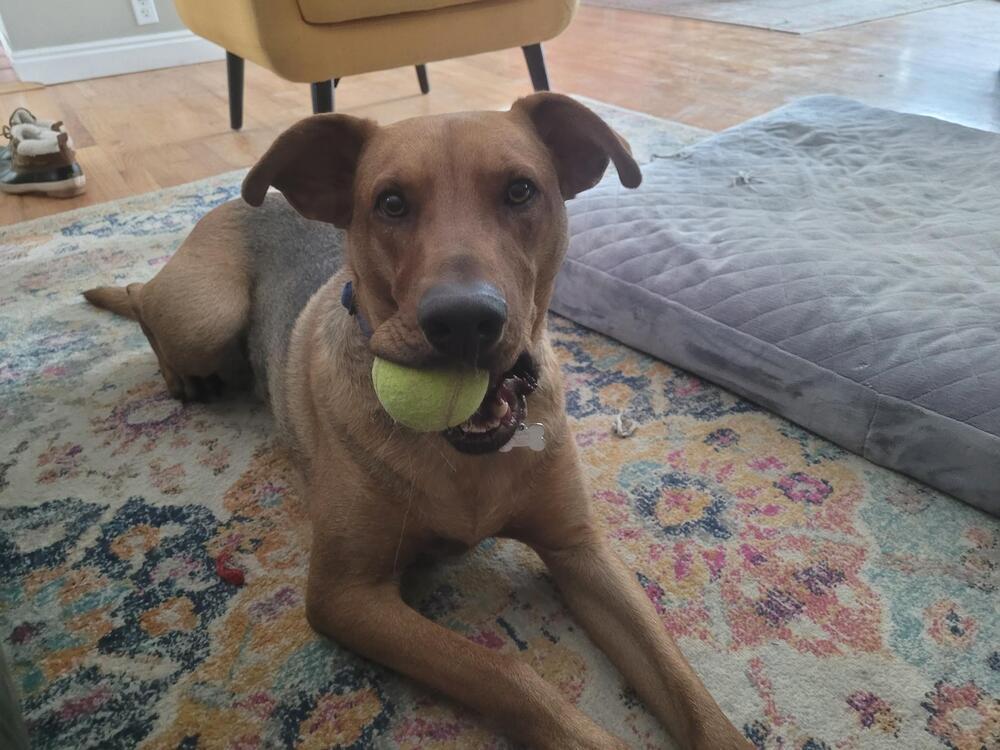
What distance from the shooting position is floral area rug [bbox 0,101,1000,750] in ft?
4.44

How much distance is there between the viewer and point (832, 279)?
2.25 metres

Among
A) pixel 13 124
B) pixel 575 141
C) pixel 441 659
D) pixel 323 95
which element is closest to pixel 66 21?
pixel 13 124

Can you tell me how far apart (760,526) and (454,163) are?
1.10m

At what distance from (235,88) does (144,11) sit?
2.19m

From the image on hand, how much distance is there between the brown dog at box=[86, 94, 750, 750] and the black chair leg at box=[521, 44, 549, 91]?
9.06ft

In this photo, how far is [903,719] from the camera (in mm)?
1335

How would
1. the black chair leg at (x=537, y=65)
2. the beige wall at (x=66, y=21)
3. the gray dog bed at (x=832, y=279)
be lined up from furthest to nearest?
1. the beige wall at (x=66, y=21)
2. the black chair leg at (x=537, y=65)
3. the gray dog bed at (x=832, y=279)

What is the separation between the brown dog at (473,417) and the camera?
1.26 metres

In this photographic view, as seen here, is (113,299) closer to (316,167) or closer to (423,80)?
(316,167)

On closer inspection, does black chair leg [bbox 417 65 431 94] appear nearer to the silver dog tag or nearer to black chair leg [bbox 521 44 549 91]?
black chair leg [bbox 521 44 549 91]

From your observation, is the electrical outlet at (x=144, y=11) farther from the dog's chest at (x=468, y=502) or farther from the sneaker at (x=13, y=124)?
the dog's chest at (x=468, y=502)

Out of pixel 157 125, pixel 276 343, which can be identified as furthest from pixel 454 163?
pixel 157 125

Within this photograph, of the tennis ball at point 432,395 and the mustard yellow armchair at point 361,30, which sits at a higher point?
the mustard yellow armchair at point 361,30

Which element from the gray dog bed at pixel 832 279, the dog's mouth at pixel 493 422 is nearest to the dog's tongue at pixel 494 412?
the dog's mouth at pixel 493 422
